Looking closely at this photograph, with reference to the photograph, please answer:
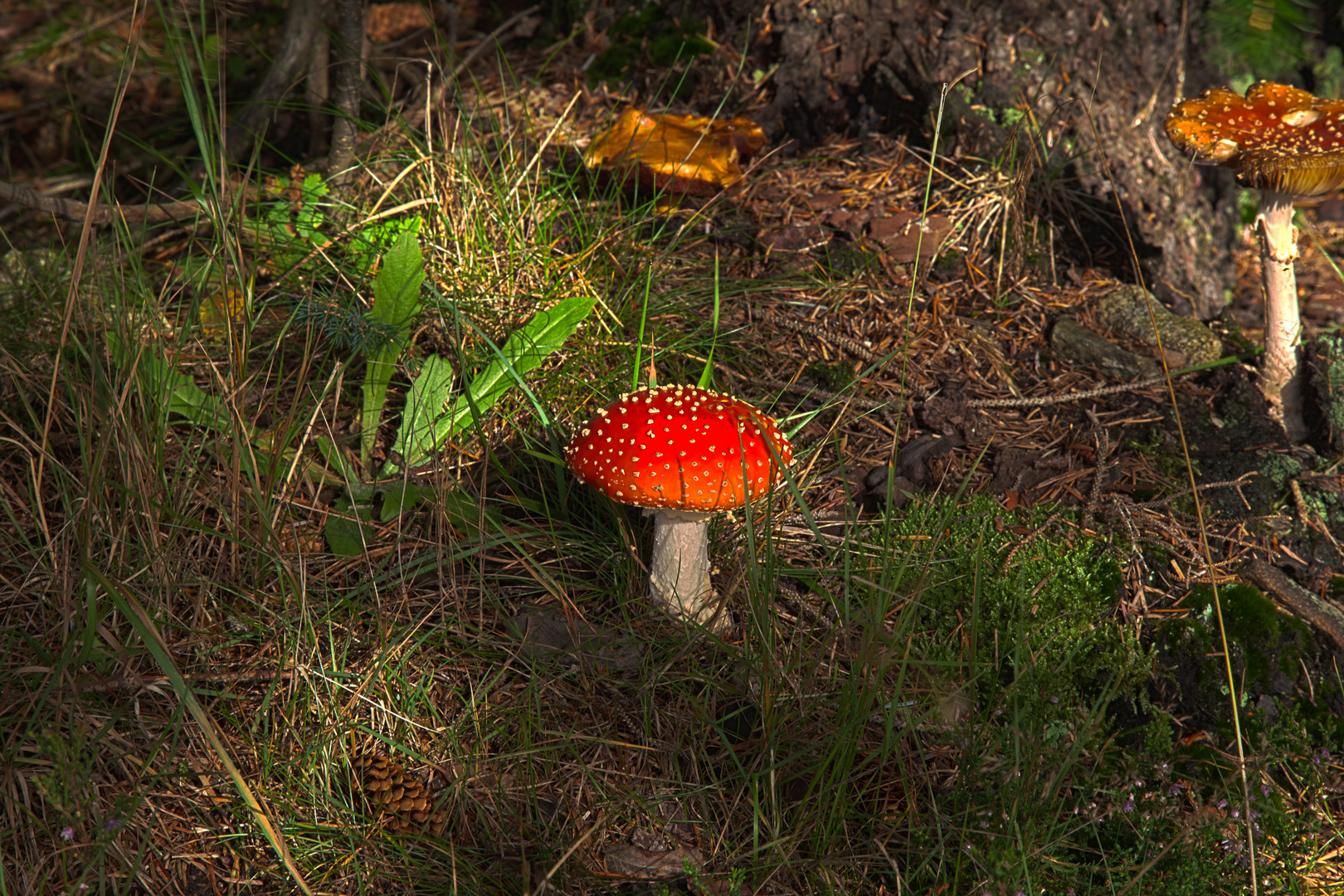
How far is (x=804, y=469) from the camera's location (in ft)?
8.48

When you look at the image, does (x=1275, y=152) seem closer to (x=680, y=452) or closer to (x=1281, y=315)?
(x=1281, y=315)

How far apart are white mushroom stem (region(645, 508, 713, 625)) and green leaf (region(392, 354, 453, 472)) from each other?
714 mm

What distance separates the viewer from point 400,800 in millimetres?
1881

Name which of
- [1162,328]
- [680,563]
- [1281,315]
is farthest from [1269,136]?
[680,563]

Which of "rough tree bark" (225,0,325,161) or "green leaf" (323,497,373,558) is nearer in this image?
"green leaf" (323,497,373,558)

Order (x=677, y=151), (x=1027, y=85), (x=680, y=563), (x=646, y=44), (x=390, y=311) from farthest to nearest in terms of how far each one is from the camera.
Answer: (x=646, y=44), (x=1027, y=85), (x=677, y=151), (x=390, y=311), (x=680, y=563)

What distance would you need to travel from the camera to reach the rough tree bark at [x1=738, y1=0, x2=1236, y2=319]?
344cm

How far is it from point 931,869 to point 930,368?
1667 millimetres

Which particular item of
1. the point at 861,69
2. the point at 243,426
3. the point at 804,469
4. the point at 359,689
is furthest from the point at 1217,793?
the point at 861,69

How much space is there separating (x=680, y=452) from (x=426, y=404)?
0.89 metres

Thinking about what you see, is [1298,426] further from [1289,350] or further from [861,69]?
[861,69]

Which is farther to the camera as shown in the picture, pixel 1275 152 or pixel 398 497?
pixel 1275 152

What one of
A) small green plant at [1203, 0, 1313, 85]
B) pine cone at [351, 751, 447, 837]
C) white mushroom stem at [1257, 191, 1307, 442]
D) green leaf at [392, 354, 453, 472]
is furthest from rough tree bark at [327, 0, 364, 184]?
small green plant at [1203, 0, 1313, 85]

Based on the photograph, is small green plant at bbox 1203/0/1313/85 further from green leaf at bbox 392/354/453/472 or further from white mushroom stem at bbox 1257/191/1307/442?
green leaf at bbox 392/354/453/472
